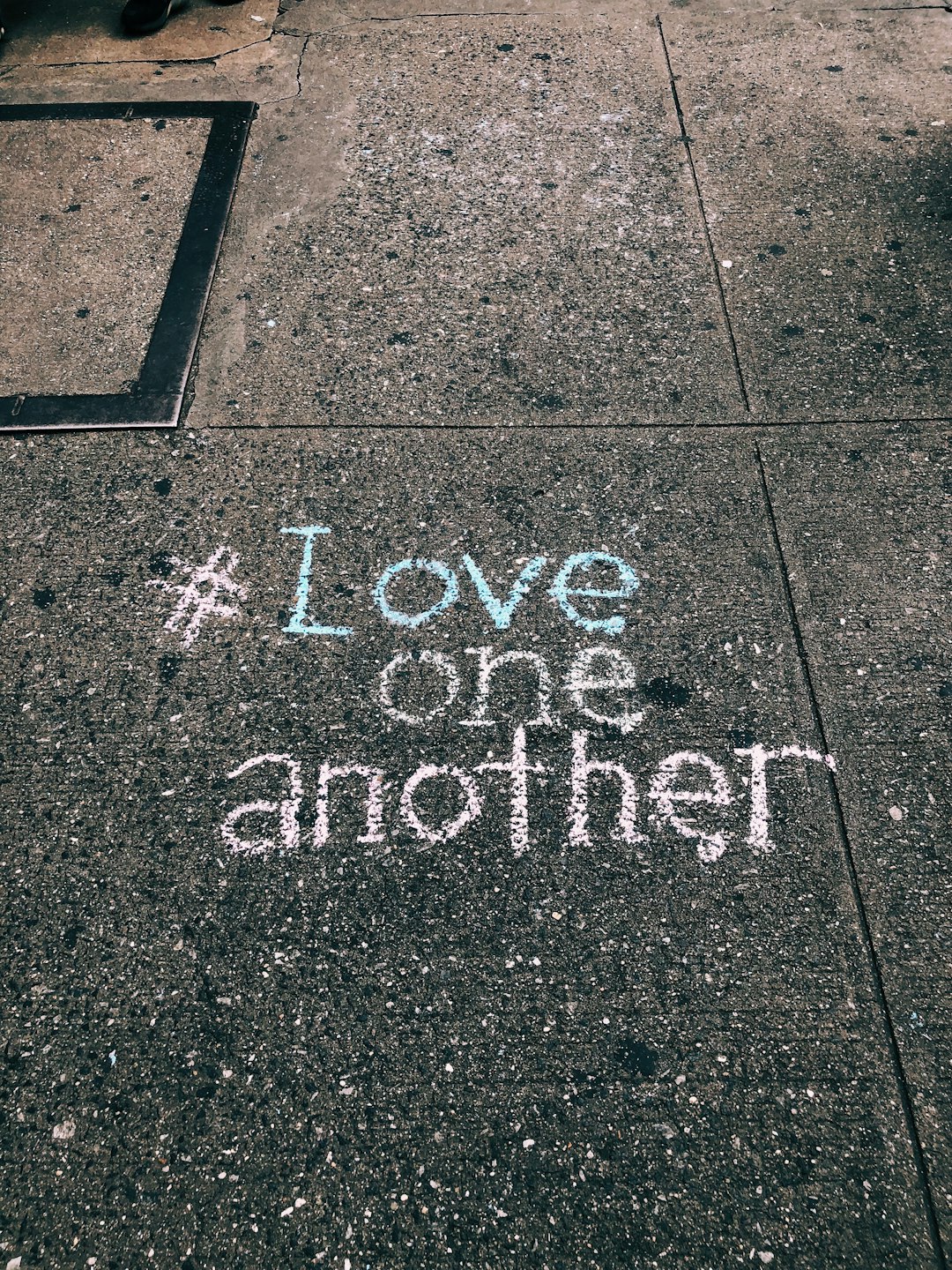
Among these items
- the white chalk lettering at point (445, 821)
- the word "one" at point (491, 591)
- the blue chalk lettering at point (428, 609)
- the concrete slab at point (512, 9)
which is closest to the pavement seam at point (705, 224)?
the concrete slab at point (512, 9)

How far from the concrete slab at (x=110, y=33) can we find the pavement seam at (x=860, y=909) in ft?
12.8

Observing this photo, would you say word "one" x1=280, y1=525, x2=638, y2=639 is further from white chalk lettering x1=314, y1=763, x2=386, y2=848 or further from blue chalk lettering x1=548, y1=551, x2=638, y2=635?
white chalk lettering x1=314, y1=763, x2=386, y2=848

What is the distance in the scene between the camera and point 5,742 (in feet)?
8.95

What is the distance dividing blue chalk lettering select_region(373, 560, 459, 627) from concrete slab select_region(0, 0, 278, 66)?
11.7 ft

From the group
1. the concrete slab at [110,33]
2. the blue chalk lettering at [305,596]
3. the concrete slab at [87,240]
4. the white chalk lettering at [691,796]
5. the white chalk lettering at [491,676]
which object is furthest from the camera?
the concrete slab at [110,33]

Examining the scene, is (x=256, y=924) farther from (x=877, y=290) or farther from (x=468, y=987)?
(x=877, y=290)

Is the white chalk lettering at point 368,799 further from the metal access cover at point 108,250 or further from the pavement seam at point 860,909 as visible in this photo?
the metal access cover at point 108,250

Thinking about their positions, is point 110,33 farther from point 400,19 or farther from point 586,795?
point 586,795

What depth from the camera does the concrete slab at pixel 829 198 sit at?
356cm

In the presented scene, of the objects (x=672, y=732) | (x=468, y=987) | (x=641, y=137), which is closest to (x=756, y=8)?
(x=641, y=137)

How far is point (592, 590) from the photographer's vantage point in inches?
118

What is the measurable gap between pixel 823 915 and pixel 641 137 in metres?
3.68

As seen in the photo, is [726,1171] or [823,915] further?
[823,915]

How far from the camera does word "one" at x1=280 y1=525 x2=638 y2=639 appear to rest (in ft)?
9.62
